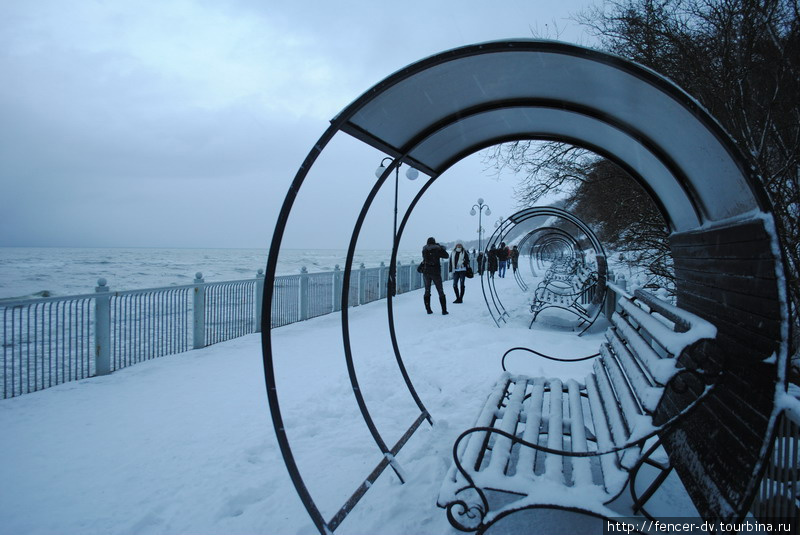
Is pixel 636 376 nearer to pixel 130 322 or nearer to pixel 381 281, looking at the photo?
pixel 130 322

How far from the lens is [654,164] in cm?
326

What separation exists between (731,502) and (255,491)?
2633mm

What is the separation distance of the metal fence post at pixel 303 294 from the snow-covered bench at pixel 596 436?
7178mm

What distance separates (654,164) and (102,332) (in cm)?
657

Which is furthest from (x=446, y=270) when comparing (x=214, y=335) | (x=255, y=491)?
(x=255, y=491)

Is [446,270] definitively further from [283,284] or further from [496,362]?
[496,362]

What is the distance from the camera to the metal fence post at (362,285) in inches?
490

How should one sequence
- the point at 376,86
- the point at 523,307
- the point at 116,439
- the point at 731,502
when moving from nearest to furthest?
the point at 731,502 → the point at 376,86 → the point at 116,439 → the point at 523,307

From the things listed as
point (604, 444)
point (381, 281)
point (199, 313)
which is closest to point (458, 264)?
point (381, 281)

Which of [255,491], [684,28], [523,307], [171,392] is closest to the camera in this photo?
[255,491]

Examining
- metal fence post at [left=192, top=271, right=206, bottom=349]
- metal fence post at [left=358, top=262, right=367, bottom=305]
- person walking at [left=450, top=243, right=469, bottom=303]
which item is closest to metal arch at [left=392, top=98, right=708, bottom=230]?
metal fence post at [left=192, top=271, right=206, bottom=349]

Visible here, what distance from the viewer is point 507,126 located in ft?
13.0

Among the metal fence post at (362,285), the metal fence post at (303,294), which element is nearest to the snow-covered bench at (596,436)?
the metal fence post at (303,294)

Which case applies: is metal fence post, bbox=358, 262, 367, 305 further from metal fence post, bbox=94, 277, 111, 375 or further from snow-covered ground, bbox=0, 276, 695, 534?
metal fence post, bbox=94, 277, 111, 375
